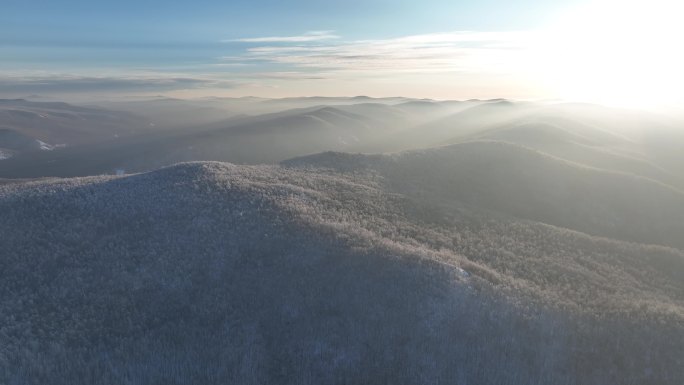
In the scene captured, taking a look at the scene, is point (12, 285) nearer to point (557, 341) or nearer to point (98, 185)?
point (98, 185)

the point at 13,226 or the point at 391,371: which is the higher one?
the point at 13,226

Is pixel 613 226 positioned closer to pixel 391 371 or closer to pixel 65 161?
pixel 391 371

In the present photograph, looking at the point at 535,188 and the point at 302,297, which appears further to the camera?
the point at 535,188

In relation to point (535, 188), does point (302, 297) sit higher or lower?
lower

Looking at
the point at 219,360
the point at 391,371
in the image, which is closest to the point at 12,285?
the point at 219,360

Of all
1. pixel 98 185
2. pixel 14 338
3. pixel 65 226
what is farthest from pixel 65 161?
pixel 14 338

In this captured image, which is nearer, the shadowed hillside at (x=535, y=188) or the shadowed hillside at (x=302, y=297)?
the shadowed hillside at (x=302, y=297)

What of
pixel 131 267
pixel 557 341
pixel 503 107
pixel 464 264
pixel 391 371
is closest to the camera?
pixel 391 371

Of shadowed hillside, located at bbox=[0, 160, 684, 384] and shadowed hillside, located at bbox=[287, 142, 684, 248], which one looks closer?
shadowed hillside, located at bbox=[0, 160, 684, 384]

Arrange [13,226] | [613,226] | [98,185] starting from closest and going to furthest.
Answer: [13,226] → [98,185] → [613,226]

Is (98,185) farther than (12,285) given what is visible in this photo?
Yes
